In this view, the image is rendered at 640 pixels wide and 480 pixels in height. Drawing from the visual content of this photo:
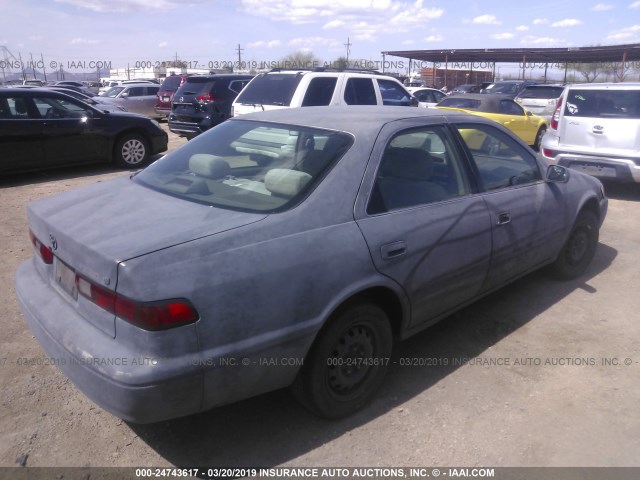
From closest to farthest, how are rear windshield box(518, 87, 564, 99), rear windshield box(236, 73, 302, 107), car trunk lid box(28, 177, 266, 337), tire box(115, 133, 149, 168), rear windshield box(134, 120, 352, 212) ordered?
car trunk lid box(28, 177, 266, 337) → rear windshield box(134, 120, 352, 212) → rear windshield box(236, 73, 302, 107) → tire box(115, 133, 149, 168) → rear windshield box(518, 87, 564, 99)

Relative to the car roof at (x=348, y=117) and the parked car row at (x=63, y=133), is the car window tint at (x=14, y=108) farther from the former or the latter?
the car roof at (x=348, y=117)

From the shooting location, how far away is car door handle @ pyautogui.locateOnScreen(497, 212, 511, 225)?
3.67 meters

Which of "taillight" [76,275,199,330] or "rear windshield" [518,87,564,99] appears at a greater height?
"rear windshield" [518,87,564,99]

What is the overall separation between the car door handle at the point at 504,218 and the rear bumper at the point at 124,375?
2.33 metres

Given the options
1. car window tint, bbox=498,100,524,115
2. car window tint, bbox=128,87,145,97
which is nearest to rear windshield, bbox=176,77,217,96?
car window tint, bbox=498,100,524,115

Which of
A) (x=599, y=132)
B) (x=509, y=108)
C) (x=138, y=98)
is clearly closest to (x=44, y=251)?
(x=599, y=132)

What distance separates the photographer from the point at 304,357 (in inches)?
104

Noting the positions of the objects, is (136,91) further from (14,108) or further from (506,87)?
(506,87)

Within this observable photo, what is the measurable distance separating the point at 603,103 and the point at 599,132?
545mm

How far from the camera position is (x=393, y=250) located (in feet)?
9.55

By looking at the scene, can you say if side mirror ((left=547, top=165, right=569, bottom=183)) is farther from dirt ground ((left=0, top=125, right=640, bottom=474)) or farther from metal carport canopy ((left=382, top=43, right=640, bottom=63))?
metal carport canopy ((left=382, top=43, right=640, bottom=63))

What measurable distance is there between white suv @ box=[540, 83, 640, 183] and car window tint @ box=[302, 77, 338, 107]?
3567 mm

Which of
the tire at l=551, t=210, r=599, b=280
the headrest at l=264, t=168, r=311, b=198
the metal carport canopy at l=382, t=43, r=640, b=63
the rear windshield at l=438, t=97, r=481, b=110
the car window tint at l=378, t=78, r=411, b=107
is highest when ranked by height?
the metal carport canopy at l=382, t=43, r=640, b=63

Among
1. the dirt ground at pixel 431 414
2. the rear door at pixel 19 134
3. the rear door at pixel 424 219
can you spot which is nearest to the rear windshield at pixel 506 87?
the rear door at pixel 19 134
